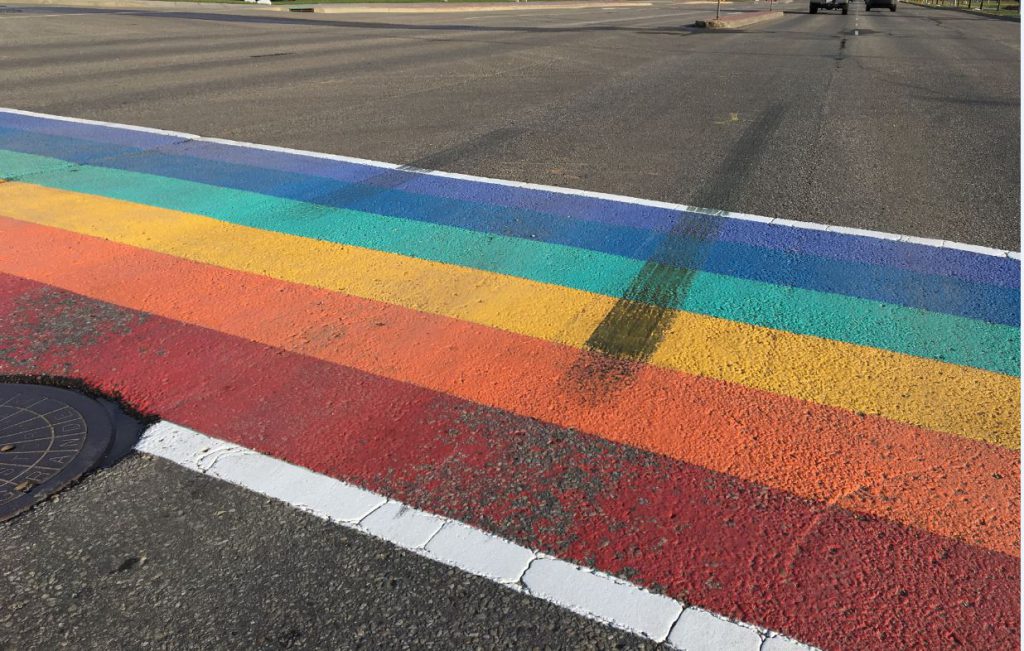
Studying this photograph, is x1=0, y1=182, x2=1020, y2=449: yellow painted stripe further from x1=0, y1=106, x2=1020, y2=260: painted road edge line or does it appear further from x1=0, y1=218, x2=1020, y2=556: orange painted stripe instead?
x1=0, y1=106, x2=1020, y2=260: painted road edge line

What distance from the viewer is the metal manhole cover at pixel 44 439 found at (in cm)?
302

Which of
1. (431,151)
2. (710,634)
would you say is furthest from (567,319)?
(431,151)

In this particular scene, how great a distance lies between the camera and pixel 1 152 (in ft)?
26.1

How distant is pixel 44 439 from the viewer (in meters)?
3.31

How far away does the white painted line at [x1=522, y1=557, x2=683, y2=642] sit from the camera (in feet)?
8.04

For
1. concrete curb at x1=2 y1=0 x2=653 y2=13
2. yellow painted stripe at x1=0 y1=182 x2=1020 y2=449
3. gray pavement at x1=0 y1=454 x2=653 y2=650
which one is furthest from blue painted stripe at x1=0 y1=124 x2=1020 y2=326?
concrete curb at x1=2 y1=0 x2=653 y2=13

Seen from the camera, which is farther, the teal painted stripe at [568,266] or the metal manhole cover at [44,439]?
the teal painted stripe at [568,266]

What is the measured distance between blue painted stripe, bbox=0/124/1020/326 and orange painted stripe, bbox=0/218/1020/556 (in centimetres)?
151

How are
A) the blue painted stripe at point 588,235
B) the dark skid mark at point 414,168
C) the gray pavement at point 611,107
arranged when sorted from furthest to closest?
1. the gray pavement at point 611,107
2. the dark skid mark at point 414,168
3. the blue painted stripe at point 588,235

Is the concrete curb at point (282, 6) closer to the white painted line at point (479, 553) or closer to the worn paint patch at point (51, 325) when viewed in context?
the worn paint patch at point (51, 325)

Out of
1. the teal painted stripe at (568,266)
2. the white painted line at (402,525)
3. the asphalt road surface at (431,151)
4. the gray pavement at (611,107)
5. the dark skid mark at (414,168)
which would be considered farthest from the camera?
the gray pavement at (611,107)

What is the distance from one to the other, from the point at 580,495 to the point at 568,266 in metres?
2.46

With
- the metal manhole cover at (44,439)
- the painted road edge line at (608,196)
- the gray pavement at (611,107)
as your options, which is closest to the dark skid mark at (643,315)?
the painted road edge line at (608,196)

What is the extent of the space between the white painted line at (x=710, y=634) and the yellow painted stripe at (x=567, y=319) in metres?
1.54
